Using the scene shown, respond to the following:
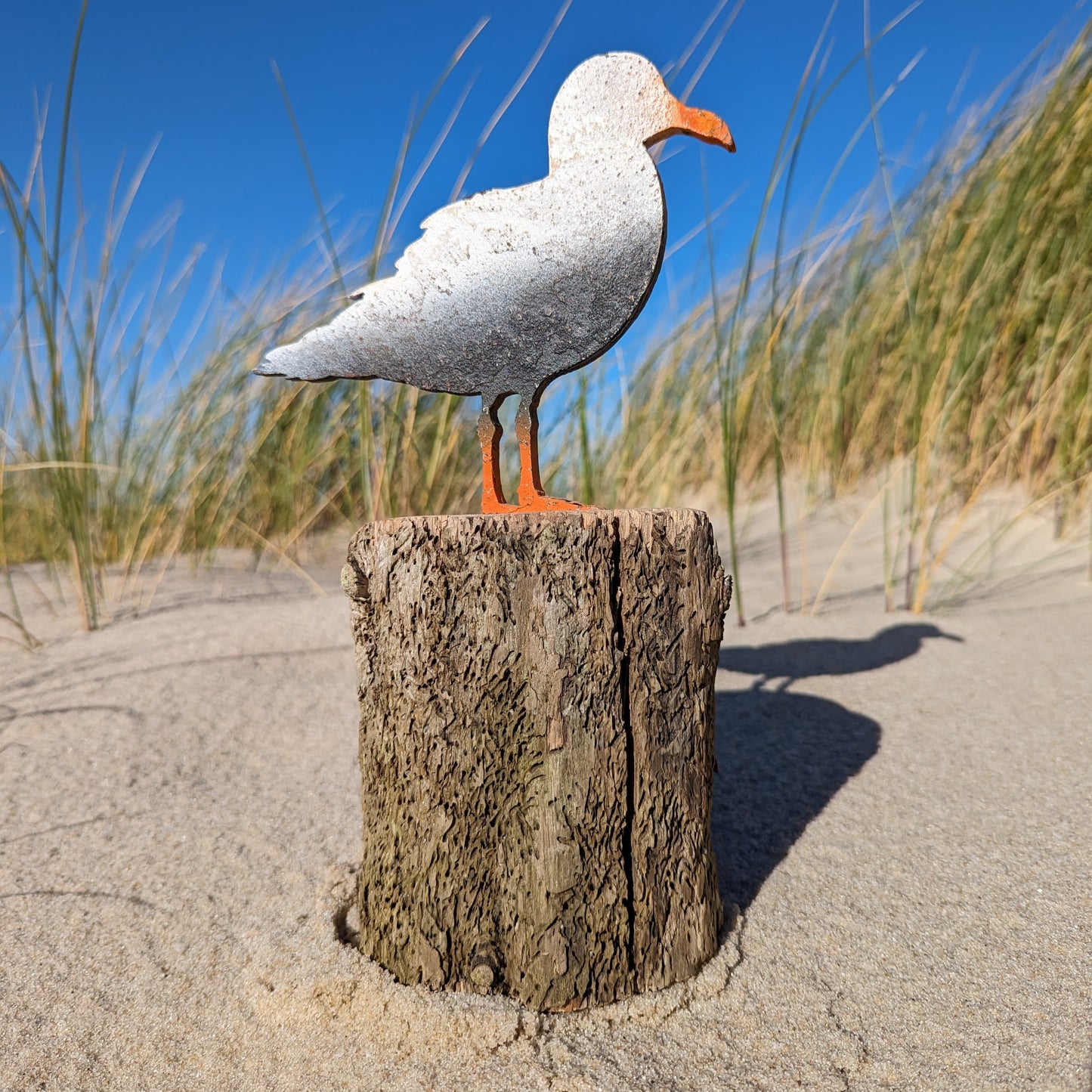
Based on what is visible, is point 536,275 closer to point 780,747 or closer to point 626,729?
point 626,729

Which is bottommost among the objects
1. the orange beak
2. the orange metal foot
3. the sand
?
the sand

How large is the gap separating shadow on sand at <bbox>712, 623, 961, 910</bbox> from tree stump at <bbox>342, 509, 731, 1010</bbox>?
0.29m

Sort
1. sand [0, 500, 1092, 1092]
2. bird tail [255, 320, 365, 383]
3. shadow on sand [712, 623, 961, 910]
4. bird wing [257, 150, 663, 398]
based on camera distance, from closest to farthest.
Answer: sand [0, 500, 1092, 1092], bird wing [257, 150, 663, 398], bird tail [255, 320, 365, 383], shadow on sand [712, 623, 961, 910]

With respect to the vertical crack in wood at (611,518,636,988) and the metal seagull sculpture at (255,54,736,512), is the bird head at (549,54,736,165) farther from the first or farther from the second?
the vertical crack in wood at (611,518,636,988)

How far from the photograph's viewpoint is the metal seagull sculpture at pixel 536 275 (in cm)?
131

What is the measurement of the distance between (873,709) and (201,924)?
157 centimetres

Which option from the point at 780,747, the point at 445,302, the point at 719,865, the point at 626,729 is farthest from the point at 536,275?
the point at 780,747

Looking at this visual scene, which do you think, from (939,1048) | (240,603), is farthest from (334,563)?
(939,1048)

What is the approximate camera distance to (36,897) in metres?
1.44

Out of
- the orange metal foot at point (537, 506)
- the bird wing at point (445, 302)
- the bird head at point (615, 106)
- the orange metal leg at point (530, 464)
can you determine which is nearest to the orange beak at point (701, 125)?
the bird head at point (615, 106)

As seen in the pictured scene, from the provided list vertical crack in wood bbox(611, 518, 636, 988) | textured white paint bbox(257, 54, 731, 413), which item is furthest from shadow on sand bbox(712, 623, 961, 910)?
textured white paint bbox(257, 54, 731, 413)

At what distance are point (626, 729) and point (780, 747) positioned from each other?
805 millimetres

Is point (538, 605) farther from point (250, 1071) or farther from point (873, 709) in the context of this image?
point (873, 709)

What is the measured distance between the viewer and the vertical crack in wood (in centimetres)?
121
